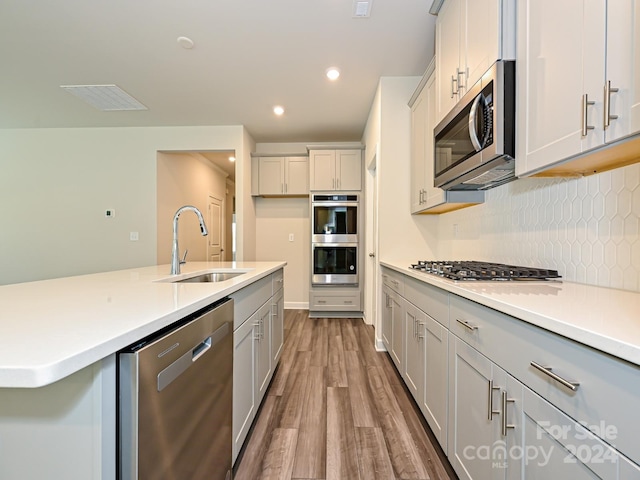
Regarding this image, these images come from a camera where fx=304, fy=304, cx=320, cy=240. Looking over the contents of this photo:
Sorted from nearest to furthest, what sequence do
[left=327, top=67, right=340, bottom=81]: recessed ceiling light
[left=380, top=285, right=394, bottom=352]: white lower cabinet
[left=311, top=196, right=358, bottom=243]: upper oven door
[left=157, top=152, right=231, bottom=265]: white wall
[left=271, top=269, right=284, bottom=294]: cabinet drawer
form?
[left=271, top=269, right=284, bottom=294]: cabinet drawer
[left=380, top=285, right=394, bottom=352]: white lower cabinet
[left=327, top=67, right=340, bottom=81]: recessed ceiling light
[left=311, top=196, right=358, bottom=243]: upper oven door
[left=157, top=152, right=231, bottom=265]: white wall

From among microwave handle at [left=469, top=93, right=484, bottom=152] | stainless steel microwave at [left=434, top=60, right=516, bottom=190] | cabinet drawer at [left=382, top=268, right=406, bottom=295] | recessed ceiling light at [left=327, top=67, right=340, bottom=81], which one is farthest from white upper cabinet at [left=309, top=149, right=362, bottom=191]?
microwave handle at [left=469, top=93, right=484, bottom=152]

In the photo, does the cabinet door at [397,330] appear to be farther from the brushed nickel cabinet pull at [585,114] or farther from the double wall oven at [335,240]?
the double wall oven at [335,240]

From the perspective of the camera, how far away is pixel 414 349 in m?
1.92

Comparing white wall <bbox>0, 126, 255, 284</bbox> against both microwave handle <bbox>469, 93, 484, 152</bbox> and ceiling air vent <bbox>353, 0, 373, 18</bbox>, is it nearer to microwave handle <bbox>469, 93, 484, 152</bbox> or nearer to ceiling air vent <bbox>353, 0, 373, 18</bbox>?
ceiling air vent <bbox>353, 0, 373, 18</bbox>

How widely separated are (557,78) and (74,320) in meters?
1.67

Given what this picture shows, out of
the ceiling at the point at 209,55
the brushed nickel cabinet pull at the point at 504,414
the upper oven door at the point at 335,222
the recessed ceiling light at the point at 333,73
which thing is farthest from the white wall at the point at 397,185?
the brushed nickel cabinet pull at the point at 504,414

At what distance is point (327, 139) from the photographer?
498 cm

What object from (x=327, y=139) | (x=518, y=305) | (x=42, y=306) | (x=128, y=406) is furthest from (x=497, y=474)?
(x=327, y=139)

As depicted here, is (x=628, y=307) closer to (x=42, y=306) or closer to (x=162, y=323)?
(x=162, y=323)

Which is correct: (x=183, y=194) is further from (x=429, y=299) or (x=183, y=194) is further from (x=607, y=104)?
(x=607, y=104)

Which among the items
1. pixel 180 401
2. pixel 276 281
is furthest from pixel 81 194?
Answer: pixel 180 401

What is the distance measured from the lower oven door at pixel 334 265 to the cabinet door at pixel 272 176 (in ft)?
3.85

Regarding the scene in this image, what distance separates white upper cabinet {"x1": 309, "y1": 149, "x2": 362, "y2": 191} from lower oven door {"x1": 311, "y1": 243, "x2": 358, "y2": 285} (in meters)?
0.88

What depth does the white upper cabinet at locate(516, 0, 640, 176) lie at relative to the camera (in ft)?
2.79
